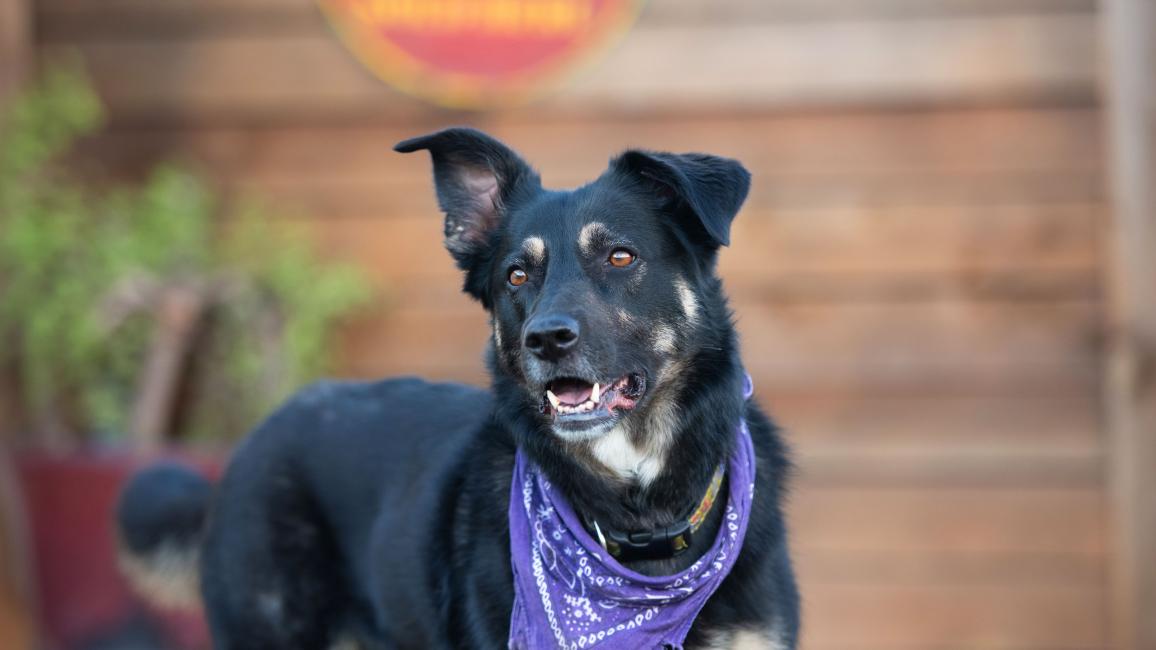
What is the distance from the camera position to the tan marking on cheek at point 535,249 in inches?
130

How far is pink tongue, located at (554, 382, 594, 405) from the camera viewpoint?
318 cm

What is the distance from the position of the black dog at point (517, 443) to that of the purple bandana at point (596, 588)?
2.8 inches

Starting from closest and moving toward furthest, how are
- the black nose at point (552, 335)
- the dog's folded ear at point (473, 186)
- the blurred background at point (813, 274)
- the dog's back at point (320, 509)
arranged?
the black nose at point (552, 335), the dog's folded ear at point (473, 186), the dog's back at point (320, 509), the blurred background at point (813, 274)

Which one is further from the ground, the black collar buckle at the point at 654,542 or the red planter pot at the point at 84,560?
the black collar buckle at the point at 654,542

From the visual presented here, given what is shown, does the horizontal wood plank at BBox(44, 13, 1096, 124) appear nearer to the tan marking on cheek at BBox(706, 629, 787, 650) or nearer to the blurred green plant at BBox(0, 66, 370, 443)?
the blurred green plant at BBox(0, 66, 370, 443)

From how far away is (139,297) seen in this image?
19.1ft

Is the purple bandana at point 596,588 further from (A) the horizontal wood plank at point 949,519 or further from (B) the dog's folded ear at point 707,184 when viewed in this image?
(A) the horizontal wood plank at point 949,519

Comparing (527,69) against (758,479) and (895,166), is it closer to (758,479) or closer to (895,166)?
(895,166)

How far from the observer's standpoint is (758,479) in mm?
3375

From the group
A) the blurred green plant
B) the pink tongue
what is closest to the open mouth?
the pink tongue

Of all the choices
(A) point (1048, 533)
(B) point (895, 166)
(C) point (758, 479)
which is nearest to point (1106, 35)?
(B) point (895, 166)

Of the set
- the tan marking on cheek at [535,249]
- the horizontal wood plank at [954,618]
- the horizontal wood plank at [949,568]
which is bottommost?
the horizontal wood plank at [954,618]

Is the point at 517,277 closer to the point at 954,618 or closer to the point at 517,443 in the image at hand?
the point at 517,443

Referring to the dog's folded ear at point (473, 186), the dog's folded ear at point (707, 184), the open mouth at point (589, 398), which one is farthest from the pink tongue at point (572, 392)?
the dog's folded ear at point (473, 186)
